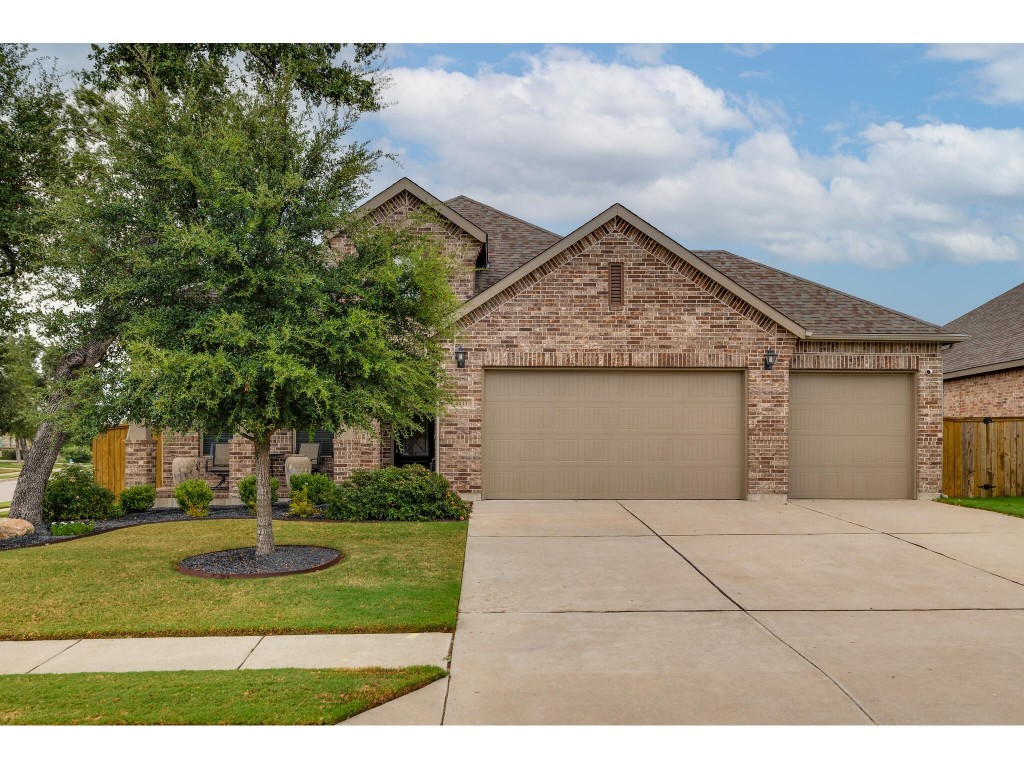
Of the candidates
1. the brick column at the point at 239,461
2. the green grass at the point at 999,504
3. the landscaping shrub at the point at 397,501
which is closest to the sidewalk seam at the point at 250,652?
the landscaping shrub at the point at 397,501

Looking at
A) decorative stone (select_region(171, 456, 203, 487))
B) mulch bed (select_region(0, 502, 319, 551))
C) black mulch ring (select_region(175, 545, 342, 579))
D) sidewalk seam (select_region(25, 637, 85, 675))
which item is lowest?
mulch bed (select_region(0, 502, 319, 551))

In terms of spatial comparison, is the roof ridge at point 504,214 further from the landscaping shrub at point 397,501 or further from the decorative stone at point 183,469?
the decorative stone at point 183,469

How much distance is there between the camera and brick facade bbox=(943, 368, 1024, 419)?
1775 centimetres

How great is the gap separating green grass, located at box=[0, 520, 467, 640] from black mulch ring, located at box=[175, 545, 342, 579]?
0.18 metres

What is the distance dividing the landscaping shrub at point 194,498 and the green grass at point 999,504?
45.3 ft

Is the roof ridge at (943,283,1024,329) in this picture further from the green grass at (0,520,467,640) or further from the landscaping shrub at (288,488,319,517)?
the green grass at (0,520,467,640)

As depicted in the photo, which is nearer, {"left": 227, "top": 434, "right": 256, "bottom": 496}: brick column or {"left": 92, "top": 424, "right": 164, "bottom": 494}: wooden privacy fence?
{"left": 227, "top": 434, "right": 256, "bottom": 496}: brick column

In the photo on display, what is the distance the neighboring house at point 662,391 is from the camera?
13930 millimetres

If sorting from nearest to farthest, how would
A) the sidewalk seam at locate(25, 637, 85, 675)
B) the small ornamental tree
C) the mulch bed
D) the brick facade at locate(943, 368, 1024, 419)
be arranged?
1. the sidewalk seam at locate(25, 637, 85, 675)
2. the small ornamental tree
3. the mulch bed
4. the brick facade at locate(943, 368, 1024, 419)

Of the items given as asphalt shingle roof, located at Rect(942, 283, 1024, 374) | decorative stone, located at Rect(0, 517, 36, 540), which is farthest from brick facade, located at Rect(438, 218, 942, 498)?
asphalt shingle roof, located at Rect(942, 283, 1024, 374)

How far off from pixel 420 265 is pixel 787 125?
12771 millimetres

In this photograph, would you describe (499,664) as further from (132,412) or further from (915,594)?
(132,412)

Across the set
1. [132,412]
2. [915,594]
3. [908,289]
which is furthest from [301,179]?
[908,289]

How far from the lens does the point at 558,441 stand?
558 inches
